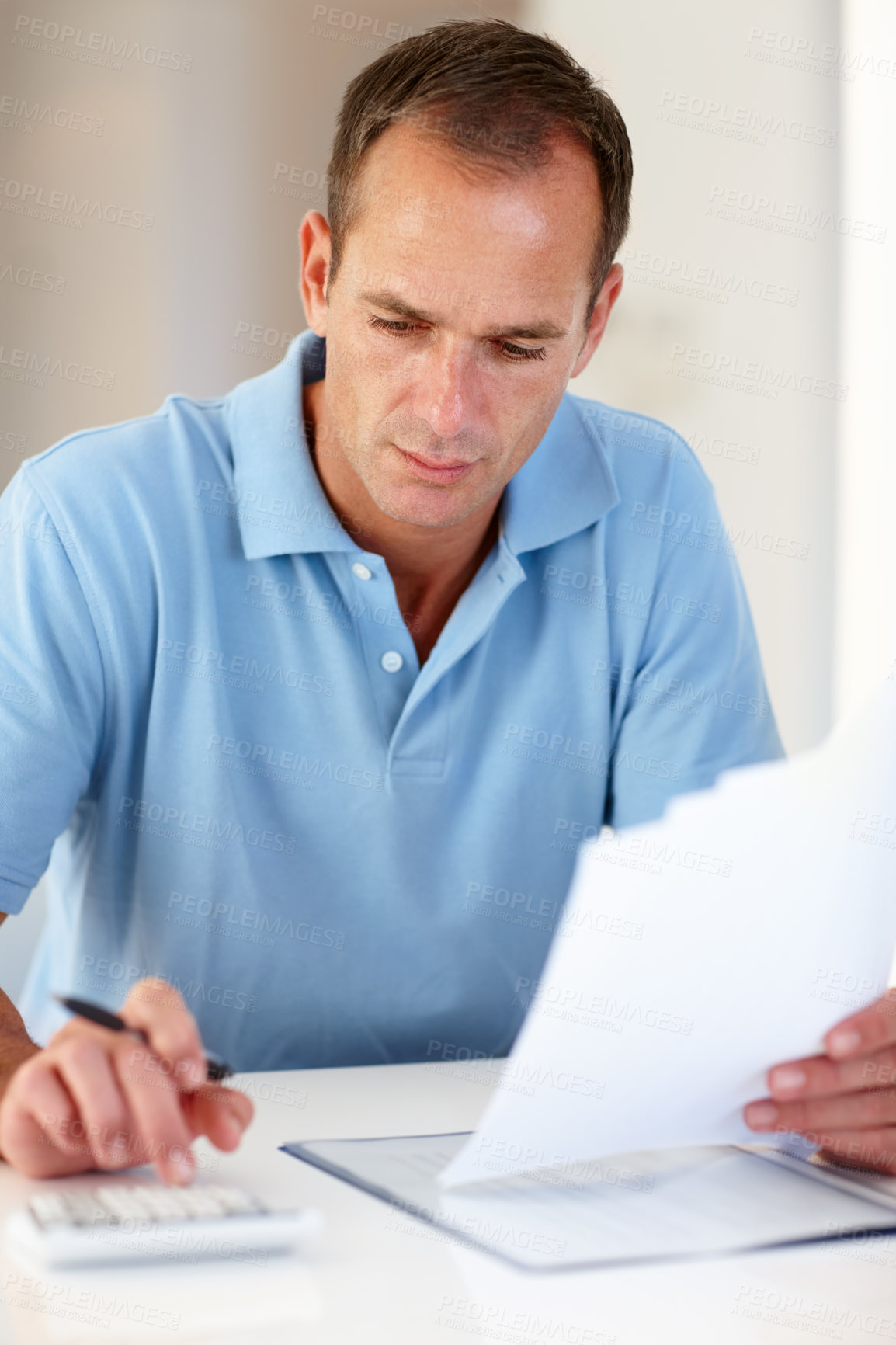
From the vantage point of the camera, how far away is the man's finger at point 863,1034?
2.71 feet

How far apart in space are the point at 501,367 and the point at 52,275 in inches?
76.7

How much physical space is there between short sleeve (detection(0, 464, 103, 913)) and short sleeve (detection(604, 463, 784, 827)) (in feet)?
1.73

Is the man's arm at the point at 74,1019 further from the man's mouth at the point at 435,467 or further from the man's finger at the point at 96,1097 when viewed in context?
the man's mouth at the point at 435,467

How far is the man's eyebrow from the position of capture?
3.44ft

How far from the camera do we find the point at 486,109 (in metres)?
1.07

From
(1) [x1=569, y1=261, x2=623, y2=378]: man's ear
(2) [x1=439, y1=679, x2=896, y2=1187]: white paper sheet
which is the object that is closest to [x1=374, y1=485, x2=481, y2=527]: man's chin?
(1) [x1=569, y1=261, x2=623, y2=378]: man's ear

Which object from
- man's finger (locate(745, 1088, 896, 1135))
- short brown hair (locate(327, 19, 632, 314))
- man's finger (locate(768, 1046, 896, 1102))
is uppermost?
short brown hair (locate(327, 19, 632, 314))

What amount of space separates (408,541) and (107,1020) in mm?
638

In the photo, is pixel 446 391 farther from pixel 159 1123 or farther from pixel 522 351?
pixel 159 1123

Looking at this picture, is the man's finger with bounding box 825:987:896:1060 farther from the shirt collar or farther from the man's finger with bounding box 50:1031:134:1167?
the shirt collar

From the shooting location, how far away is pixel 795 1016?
792 mm

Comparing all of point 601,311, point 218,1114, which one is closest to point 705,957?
point 218,1114

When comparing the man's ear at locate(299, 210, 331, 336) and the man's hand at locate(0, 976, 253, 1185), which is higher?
the man's ear at locate(299, 210, 331, 336)

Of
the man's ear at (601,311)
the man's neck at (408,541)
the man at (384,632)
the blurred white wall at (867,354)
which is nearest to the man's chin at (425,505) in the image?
the man at (384,632)
